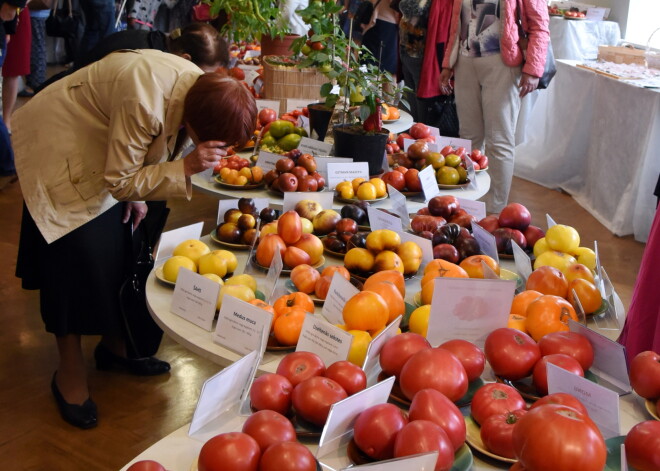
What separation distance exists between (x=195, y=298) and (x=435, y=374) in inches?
26.4

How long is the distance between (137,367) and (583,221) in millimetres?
3419

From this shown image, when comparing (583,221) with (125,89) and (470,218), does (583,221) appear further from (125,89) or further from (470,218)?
(125,89)

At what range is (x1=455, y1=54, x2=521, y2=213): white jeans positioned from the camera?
4.16m

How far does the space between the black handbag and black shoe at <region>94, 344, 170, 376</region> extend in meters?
6.11

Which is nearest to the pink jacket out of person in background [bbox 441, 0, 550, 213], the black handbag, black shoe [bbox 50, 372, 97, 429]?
person in background [bbox 441, 0, 550, 213]

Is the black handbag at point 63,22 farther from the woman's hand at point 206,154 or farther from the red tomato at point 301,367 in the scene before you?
the red tomato at point 301,367

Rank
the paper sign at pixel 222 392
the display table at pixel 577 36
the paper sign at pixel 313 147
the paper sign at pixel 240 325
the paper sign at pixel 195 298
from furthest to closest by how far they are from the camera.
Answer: the display table at pixel 577 36
the paper sign at pixel 313 147
the paper sign at pixel 195 298
the paper sign at pixel 240 325
the paper sign at pixel 222 392

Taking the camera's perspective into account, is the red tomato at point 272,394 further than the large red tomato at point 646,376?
No

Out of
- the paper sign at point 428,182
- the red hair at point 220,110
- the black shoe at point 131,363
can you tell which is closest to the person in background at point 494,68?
the paper sign at point 428,182

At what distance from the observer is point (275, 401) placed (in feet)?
3.99

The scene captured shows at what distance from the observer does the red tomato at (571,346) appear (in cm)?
140

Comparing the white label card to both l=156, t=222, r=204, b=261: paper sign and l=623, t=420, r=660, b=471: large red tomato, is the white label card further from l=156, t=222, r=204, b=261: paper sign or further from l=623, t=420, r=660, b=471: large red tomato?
l=156, t=222, r=204, b=261: paper sign

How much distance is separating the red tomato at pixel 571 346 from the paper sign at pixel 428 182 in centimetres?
124

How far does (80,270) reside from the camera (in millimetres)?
2242
